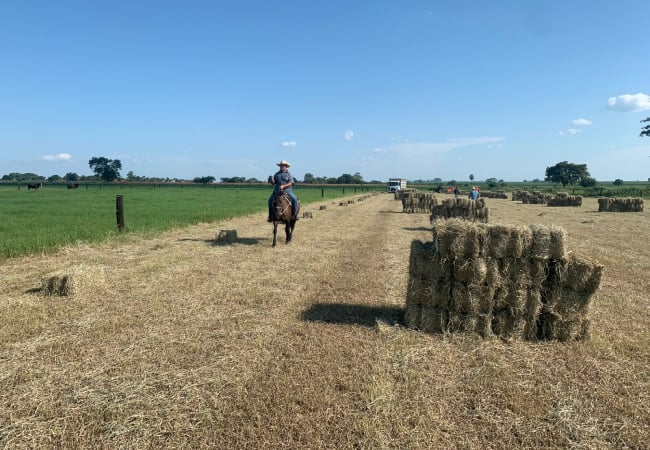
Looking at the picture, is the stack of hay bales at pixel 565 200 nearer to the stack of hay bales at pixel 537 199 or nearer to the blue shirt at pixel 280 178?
the stack of hay bales at pixel 537 199

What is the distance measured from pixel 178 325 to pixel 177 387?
6.58 feet

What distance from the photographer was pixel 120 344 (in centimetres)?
542

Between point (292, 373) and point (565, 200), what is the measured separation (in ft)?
154

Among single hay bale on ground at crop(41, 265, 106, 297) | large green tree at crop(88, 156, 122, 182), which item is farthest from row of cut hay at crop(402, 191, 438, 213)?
large green tree at crop(88, 156, 122, 182)

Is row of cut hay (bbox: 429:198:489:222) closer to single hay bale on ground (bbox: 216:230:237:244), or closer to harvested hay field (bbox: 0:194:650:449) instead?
harvested hay field (bbox: 0:194:650:449)

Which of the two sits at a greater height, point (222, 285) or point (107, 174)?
point (107, 174)

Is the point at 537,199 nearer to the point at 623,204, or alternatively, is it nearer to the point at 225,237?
the point at 623,204

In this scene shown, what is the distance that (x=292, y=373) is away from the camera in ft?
15.3

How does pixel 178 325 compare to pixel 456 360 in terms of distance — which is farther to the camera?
pixel 178 325

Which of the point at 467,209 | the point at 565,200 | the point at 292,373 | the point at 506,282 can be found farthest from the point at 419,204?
the point at 292,373

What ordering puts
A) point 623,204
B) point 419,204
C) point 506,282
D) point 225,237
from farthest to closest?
1. point 623,204
2. point 419,204
3. point 225,237
4. point 506,282

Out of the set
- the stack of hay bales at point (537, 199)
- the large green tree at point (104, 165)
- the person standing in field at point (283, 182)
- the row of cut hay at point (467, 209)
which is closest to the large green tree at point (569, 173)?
the stack of hay bales at point (537, 199)

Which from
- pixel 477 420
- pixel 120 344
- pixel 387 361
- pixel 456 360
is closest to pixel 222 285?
pixel 120 344

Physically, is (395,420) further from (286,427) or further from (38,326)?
(38,326)
